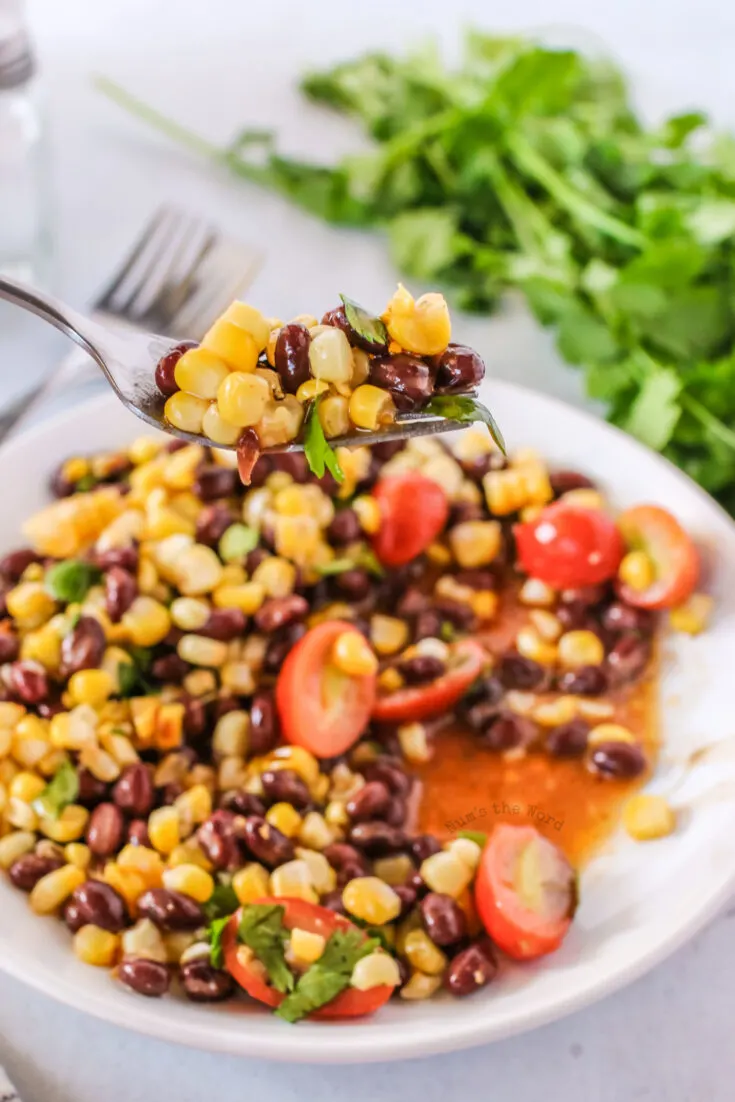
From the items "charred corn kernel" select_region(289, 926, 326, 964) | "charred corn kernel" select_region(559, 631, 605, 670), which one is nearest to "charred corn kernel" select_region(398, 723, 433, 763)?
"charred corn kernel" select_region(559, 631, 605, 670)

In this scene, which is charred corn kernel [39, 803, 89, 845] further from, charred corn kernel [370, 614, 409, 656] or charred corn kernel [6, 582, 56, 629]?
charred corn kernel [370, 614, 409, 656]

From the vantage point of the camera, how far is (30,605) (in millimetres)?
1675

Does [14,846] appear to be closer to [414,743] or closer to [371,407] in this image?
[414,743]

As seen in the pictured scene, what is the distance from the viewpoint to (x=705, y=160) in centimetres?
258

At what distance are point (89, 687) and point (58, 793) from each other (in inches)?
5.8

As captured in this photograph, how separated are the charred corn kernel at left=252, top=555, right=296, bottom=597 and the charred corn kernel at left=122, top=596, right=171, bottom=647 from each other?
0.50 ft

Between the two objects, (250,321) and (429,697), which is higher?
(250,321)

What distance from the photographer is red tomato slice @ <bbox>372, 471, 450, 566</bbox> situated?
1829 mm

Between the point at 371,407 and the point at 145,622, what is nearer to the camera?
the point at 371,407

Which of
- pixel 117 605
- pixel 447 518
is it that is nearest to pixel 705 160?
pixel 447 518

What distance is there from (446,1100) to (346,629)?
639 mm

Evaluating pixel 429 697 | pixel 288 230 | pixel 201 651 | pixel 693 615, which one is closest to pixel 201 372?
pixel 201 651

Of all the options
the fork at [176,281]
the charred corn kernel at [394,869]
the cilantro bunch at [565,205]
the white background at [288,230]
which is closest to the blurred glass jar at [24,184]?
the white background at [288,230]

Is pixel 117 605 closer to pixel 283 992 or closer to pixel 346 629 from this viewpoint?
pixel 346 629
